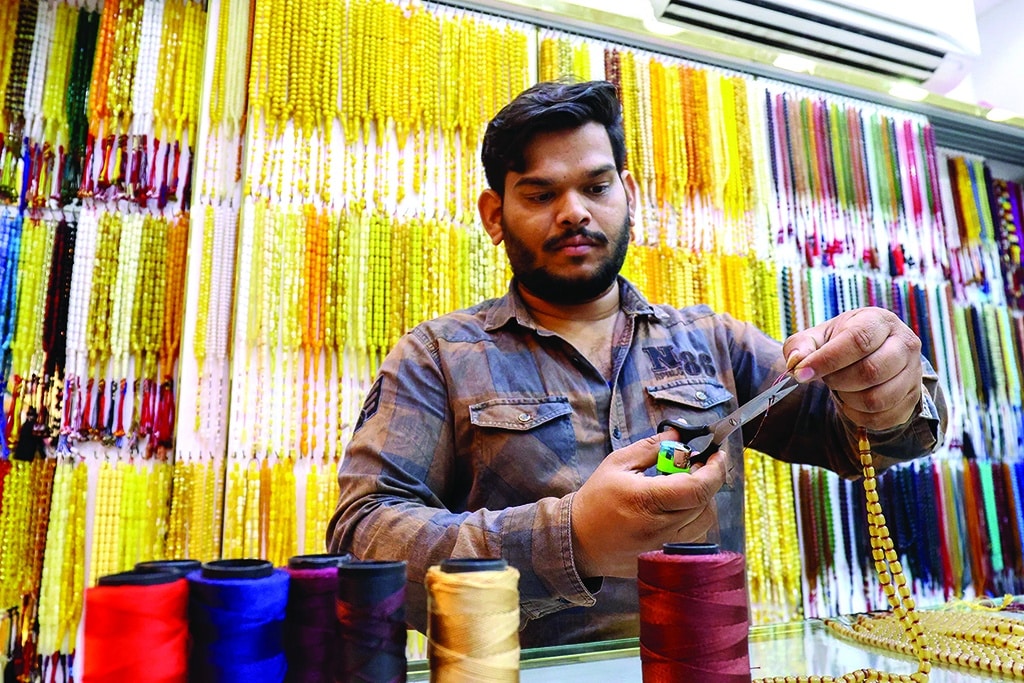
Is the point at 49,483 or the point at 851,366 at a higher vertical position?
the point at 851,366

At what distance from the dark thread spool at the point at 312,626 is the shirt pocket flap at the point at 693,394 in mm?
880

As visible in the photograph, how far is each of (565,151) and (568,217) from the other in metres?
0.15

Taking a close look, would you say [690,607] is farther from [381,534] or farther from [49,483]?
[49,483]

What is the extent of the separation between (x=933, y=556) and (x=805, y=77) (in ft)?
6.13

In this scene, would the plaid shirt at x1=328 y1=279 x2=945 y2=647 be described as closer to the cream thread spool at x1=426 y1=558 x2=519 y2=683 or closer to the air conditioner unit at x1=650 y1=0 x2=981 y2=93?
the cream thread spool at x1=426 y1=558 x2=519 y2=683

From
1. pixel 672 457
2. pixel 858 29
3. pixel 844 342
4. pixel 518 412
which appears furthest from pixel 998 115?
pixel 672 457

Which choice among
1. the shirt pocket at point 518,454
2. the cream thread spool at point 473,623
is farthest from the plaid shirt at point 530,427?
the cream thread spool at point 473,623

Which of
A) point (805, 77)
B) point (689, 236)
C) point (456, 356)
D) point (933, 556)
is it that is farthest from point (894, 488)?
point (456, 356)

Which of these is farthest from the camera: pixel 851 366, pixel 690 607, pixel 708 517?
pixel 708 517

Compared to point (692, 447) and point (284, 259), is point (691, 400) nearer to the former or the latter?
point (692, 447)

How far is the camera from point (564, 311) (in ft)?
4.80

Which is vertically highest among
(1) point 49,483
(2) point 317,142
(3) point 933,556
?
(2) point 317,142

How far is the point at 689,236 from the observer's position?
2.43 meters

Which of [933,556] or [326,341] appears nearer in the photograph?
[326,341]
